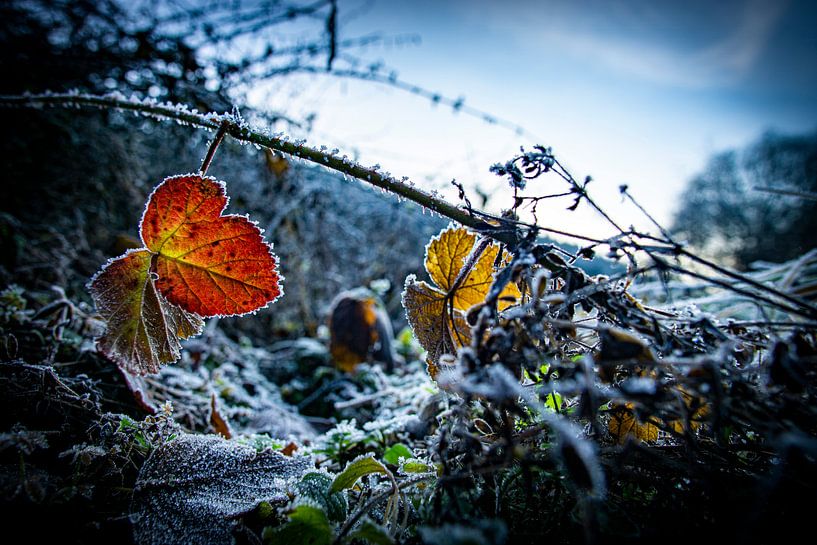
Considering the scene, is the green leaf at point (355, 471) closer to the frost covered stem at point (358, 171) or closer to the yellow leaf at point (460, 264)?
A: the yellow leaf at point (460, 264)

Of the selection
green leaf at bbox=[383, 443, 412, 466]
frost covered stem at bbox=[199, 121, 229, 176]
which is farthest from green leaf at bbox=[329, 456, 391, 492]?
frost covered stem at bbox=[199, 121, 229, 176]

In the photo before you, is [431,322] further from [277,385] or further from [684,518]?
[277,385]

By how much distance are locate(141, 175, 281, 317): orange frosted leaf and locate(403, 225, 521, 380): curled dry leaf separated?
0.34 meters

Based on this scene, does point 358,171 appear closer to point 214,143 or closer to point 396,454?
point 214,143

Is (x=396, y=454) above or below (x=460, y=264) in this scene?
below

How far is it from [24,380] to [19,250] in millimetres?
1415

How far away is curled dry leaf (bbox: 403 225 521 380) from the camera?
3.18ft

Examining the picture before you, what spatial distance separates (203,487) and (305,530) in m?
0.31

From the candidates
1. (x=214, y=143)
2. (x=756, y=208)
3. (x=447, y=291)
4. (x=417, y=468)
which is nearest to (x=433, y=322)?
(x=447, y=291)

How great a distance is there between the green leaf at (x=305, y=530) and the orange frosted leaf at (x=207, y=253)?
1.44 ft

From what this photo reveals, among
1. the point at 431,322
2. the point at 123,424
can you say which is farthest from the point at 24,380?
the point at 431,322

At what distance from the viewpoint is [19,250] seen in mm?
2002

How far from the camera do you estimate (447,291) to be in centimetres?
102

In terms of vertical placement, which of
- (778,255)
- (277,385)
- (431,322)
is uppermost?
(778,255)
